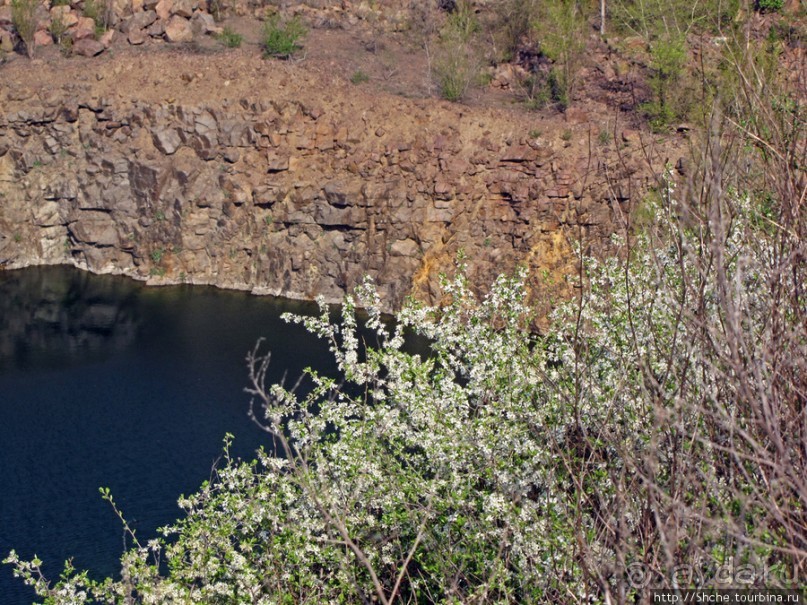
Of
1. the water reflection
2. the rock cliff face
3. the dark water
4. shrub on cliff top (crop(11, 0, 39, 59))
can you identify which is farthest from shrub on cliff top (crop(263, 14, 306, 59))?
the water reflection

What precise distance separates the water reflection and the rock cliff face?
1104 mm

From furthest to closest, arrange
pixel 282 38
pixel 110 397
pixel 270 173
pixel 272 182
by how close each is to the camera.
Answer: pixel 282 38, pixel 270 173, pixel 272 182, pixel 110 397

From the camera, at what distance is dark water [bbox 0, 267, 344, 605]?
14836 mm

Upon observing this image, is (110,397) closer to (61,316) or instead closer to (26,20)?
(61,316)

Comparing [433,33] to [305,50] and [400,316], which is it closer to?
[305,50]

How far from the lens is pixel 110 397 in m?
20.5

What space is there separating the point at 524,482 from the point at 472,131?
23.1 meters

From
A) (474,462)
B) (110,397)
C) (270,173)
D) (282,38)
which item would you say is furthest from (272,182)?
(474,462)

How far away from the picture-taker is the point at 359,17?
1420 inches

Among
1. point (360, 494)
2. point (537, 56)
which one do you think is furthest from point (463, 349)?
point (537, 56)

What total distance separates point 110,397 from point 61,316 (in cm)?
723

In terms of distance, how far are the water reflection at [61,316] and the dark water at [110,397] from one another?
51mm

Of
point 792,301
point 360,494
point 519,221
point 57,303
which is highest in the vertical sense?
point 792,301

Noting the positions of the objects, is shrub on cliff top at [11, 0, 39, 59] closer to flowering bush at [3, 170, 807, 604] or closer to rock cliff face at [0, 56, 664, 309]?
rock cliff face at [0, 56, 664, 309]
